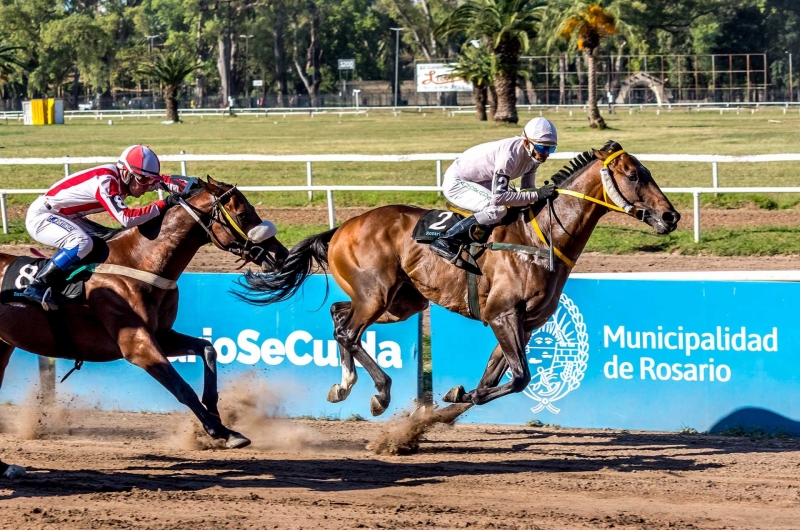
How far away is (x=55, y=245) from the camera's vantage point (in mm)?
6562

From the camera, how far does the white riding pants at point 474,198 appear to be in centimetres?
714

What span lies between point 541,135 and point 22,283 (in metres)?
3.51

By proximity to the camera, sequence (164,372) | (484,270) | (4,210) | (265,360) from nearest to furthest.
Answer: (164,372)
(484,270)
(265,360)
(4,210)

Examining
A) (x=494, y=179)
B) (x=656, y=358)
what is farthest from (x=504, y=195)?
(x=656, y=358)

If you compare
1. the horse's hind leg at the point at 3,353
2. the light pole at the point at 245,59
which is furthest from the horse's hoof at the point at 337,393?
the light pole at the point at 245,59

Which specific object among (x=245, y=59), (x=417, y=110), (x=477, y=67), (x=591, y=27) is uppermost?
(x=245, y=59)

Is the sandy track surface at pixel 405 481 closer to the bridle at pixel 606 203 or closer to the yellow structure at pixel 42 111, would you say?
the bridle at pixel 606 203

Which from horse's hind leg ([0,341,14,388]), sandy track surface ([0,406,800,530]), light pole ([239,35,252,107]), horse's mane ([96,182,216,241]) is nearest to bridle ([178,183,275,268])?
horse's mane ([96,182,216,241])

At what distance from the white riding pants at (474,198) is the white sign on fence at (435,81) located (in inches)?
2631

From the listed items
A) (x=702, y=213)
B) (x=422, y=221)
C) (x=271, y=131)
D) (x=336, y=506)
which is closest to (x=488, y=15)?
(x=271, y=131)

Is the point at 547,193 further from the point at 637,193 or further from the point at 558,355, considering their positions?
the point at 558,355

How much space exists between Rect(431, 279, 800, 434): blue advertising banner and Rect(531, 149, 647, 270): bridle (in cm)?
91

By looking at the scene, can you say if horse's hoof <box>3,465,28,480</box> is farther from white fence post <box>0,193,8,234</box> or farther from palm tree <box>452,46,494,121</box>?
palm tree <box>452,46,494,121</box>

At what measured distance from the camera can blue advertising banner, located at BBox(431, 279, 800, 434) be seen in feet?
24.4
